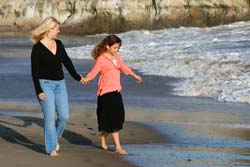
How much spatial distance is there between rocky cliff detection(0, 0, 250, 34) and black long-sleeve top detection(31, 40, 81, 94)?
4215cm

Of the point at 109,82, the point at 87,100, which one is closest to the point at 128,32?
the point at 87,100

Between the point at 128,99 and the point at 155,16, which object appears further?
the point at 155,16

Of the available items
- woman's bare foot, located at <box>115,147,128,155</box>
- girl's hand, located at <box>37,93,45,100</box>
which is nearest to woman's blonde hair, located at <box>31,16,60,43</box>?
girl's hand, located at <box>37,93,45,100</box>

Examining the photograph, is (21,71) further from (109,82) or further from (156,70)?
(109,82)

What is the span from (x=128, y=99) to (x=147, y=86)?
2818 millimetres

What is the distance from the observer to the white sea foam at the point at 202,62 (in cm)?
1702

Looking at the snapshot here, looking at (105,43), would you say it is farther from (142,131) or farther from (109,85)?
(142,131)

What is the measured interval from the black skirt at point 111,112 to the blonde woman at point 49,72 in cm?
60

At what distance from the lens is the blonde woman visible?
8.23 meters

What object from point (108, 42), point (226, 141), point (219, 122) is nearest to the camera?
point (108, 42)

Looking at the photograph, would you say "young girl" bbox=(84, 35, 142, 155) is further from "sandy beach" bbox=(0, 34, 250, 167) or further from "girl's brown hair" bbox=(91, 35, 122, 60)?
"sandy beach" bbox=(0, 34, 250, 167)

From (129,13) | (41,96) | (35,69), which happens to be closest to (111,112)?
(41,96)

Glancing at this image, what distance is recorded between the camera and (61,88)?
8375 millimetres

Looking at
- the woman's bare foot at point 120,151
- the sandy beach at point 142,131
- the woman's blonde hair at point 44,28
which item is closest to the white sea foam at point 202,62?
the sandy beach at point 142,131
